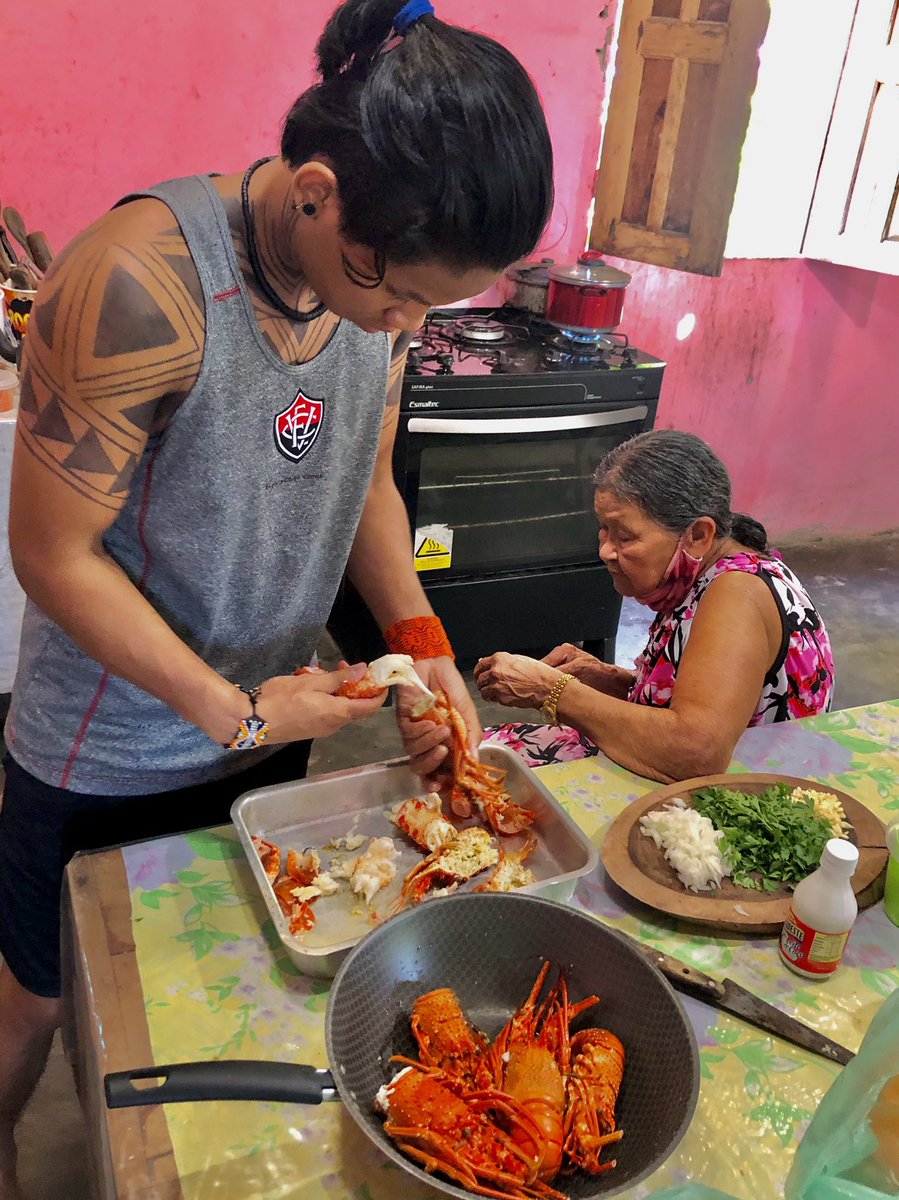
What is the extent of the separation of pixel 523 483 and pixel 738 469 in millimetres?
1964

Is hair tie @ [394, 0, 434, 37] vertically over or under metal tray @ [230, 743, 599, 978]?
over

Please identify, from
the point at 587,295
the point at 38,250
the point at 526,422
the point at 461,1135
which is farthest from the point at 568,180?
the point at 461,1135

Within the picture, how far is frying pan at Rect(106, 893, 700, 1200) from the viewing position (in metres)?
0.93

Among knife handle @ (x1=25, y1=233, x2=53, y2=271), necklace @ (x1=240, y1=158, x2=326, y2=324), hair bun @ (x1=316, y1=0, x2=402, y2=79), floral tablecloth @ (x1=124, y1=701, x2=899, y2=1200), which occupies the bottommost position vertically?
floral tablecloth @ (x1=124, y1=701, x2=899, y2=1200)

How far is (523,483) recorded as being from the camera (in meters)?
3.73

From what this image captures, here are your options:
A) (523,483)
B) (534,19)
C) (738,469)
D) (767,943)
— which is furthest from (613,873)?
(738,469)

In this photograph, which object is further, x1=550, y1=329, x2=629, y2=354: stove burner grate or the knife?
x1=550, y1=329, x2=629, y2=354: stove burner grate

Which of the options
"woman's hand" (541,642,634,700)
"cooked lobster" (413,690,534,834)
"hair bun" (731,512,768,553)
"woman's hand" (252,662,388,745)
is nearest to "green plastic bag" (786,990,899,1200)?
"cooked lobster" (413,690,534,834)

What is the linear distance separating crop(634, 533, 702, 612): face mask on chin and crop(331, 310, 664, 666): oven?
1303 millimetres

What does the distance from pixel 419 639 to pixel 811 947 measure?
0.78 meters

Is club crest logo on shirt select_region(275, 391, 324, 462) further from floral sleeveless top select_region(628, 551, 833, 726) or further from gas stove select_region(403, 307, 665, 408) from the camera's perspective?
gas stove select_region(403, 307, 665, 408)

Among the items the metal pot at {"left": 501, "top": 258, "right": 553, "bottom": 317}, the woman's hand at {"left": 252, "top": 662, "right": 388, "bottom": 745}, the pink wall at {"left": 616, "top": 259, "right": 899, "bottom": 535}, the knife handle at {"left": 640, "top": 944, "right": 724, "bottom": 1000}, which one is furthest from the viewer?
the pink wall at {"left": 616, "top": 259, "right": 899, "bottom": 535}

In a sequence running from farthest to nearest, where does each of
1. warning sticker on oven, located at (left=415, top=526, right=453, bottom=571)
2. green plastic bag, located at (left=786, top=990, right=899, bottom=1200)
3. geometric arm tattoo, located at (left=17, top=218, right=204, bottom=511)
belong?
warning sticker on oven, located at (left=415, top=526, right=453, bottom=571)
geometric arm tattoo, located at (left=17, top=218, right=204, bottom=511)
green plastic bag, located at (left=786, top=990, right=899, bottom=1200)

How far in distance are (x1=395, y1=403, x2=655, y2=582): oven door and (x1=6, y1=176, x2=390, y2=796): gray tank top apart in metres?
1.83
